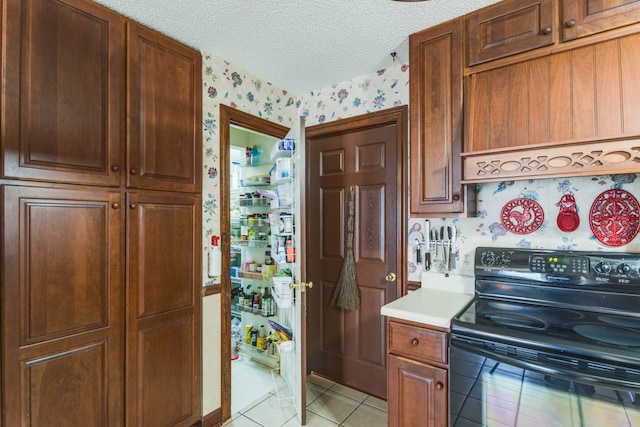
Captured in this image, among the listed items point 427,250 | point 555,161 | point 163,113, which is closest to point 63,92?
point 163,113

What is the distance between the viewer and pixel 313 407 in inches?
88.0

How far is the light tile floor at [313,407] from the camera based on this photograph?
2070 millimetres

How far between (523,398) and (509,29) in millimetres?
1645

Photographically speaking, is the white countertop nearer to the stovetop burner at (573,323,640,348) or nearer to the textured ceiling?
the stovetop burner at (573,323,640,348)

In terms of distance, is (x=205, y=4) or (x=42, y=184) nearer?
(x=42, y=184)

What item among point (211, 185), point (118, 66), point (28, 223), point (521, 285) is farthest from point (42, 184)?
point (521, 285)

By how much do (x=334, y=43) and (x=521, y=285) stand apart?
1.71 m

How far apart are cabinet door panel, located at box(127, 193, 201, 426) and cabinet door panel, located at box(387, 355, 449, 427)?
120 cm

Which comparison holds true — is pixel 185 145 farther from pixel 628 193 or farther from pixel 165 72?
pixel 628 193

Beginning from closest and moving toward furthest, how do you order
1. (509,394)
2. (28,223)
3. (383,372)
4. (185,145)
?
(509,394) < (28,223) < (185,145) < (383,372)

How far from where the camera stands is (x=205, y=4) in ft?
5.14

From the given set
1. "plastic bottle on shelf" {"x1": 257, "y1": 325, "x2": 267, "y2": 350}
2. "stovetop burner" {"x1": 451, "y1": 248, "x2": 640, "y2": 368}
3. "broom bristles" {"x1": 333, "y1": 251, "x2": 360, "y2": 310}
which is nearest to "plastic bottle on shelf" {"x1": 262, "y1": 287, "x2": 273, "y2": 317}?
"plastic bottle on shelf" {"x1": 257, "y1": 325, "x2": 267, "y2": 350}

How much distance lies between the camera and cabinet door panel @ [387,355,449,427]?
4.62 ft

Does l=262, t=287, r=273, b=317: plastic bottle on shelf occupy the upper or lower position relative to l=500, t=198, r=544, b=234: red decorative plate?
lower
